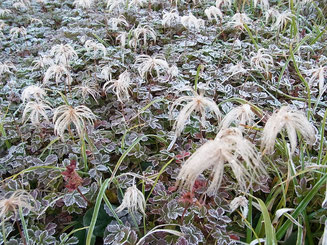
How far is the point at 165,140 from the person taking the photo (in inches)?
59.7

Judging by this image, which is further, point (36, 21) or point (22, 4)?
point (22, 4)

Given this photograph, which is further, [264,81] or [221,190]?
[264,81]

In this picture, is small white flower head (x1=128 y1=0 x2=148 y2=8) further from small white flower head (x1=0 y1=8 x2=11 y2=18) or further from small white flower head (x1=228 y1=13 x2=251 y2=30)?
small white flower head (x1=0 y1=8 x2=11 y2=18)

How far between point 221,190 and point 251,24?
5.92 ft

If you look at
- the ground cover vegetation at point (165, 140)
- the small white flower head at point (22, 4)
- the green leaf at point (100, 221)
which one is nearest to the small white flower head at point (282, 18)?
the ground cover vegetation at point (165, 140)

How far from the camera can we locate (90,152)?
1.43 m

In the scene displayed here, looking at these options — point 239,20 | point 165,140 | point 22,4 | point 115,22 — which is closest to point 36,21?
point 22,4

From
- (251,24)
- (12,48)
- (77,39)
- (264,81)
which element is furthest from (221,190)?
(12,48)

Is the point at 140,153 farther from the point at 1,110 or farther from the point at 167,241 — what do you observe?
the point at 1,110

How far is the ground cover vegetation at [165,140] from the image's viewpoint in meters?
1.05

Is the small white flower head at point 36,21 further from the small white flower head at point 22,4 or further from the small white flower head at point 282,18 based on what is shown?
the small white flower head at point 282,18

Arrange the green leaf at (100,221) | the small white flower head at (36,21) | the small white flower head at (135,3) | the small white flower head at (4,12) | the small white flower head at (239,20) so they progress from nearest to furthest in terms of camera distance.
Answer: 1. the green leaf at (100,221)
2. the small white flower head at (239,20)
3. the small white flower head at (135,3)
4. the small white flower head at (36,21)
5. the small white flower head at (4,12)

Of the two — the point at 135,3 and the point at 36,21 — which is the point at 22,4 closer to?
the point at 36,21

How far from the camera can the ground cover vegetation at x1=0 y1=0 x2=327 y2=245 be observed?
41.5 inches
